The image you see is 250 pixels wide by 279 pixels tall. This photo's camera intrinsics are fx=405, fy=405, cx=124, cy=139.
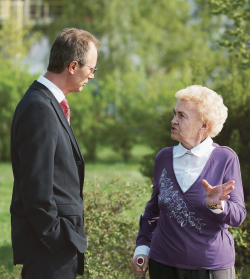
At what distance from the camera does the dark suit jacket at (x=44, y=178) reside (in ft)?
7.13

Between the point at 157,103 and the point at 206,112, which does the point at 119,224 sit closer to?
the point at 206,112

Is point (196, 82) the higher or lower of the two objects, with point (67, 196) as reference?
higher

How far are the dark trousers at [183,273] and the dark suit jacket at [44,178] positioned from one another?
1.85ft

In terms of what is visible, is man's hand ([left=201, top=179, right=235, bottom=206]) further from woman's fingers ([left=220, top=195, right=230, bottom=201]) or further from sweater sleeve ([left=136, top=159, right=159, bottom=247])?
sweater sleeve ([left=136, top=159, right=159, bottom=247])

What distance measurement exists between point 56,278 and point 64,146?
2.47 feet

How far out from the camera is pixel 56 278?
2.30 metres

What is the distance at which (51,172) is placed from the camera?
7.22ft

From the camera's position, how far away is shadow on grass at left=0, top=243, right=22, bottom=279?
444 cm

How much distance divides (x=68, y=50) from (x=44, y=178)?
0.78 metres

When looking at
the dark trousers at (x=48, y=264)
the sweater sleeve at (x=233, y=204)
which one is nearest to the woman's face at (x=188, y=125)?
the sweater sleeve at (x=233, y=204)

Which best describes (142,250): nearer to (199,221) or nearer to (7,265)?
(199,221)

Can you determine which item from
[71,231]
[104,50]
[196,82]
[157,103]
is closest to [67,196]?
[71,231]

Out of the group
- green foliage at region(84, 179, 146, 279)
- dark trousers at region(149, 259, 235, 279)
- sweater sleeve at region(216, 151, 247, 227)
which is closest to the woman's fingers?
sweater sleeve at region(216, 151, 247, 227)

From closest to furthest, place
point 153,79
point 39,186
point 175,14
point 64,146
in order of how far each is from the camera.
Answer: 1. point 39,186
2. point 64,146
3. point 153,79
4. point 175,14
